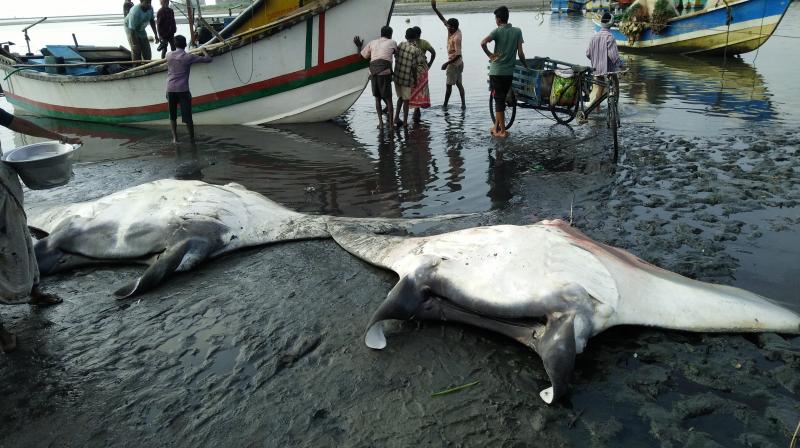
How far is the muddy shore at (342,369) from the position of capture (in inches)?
108

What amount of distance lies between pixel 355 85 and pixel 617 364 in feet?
31.2

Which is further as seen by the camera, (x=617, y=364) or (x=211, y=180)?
(x=211, y=180)


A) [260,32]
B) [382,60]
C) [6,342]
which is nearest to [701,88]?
[382,60]

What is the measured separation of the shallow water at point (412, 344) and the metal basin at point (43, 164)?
99 cm

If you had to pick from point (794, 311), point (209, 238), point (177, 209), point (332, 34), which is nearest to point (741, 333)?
point (794, 311)

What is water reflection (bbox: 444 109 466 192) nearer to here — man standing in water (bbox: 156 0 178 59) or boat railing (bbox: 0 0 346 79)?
boat railing (bbox: 0 0 346 79)

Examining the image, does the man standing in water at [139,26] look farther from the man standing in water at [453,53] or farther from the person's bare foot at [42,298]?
the person's bare foot at [42,298]

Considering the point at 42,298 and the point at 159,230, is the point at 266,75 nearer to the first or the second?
the point at 159,230

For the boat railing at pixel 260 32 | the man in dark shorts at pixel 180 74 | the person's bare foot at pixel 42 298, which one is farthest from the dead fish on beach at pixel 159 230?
the boat railing at pixel 260 32

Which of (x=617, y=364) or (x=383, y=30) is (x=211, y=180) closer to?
(x=383, y=30)

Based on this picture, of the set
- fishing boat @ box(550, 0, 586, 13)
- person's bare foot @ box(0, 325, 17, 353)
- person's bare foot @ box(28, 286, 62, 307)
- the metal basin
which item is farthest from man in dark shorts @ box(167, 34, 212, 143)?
fishing boat @ box(550, 0, 586, 13)

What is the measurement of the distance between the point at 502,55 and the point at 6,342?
7.84 meters

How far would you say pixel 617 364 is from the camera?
10.5ft

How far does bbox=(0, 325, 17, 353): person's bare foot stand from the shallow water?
7cm
